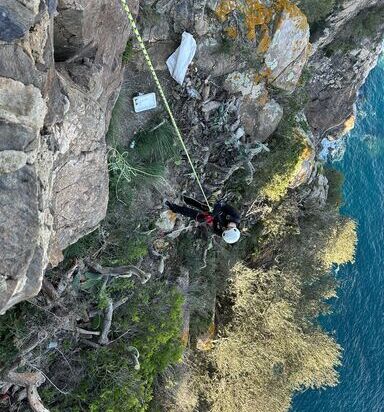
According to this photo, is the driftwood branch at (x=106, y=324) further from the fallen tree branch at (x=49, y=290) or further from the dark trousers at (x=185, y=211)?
the dark trousers at (x=185, y=211)

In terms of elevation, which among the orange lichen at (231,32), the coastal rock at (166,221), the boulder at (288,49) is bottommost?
the coastal rock at (166,221)

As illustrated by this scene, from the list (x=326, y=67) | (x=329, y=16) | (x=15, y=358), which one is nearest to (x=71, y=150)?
(x=15, y=358)

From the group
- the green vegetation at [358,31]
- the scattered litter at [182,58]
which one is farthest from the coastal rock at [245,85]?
the green vegetation at [358,31]

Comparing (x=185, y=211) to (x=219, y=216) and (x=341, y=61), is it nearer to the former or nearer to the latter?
(x=219, y=216)

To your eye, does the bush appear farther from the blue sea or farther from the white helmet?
the blue sea

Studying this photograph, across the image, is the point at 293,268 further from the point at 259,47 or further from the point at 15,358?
the point at 15,358
